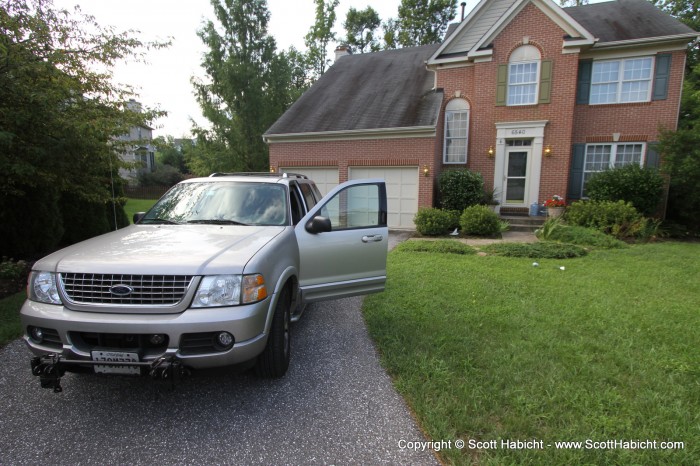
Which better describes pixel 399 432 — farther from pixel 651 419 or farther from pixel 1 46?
pixel 1 46

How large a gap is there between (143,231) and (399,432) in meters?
2.74

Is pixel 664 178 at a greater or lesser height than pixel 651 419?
greater

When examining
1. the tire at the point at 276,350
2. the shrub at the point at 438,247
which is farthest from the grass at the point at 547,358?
the shrub at the point at 438,247

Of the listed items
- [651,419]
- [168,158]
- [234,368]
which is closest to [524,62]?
[651,419]

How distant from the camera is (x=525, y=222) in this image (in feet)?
40.4

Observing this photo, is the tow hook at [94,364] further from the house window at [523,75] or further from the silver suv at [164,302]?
the house window at [523,75]

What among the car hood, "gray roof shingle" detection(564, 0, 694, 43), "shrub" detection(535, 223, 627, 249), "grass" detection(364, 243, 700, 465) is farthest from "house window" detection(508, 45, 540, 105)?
the car hood

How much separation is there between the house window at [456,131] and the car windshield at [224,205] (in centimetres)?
1113

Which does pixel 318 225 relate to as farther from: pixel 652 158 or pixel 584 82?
pixel 652 158

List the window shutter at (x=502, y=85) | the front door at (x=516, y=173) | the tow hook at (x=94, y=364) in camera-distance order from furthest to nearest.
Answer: the front door at (x=516, y=173)
the window shutter at (x=502, y=85)
the tow hook at (x=94, y=364)

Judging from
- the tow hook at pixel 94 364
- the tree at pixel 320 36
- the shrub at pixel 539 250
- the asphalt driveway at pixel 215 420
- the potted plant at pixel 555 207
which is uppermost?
the tree at pixel 320 36

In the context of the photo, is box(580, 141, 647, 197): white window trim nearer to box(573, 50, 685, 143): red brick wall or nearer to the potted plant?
box(573, 50, 685, 143): red brick wall

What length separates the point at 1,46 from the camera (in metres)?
3.77

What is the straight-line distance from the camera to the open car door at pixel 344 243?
3.76 meters
